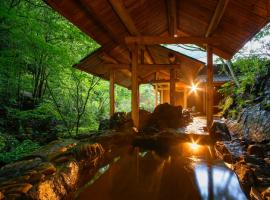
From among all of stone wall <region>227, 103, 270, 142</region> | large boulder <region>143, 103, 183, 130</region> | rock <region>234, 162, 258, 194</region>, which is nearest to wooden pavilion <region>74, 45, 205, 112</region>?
large boulder <region>143, 103, 183, 130</region>

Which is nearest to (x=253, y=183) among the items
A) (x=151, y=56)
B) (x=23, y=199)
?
(x=23, y=199)

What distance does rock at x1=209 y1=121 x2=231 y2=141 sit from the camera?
285 inches

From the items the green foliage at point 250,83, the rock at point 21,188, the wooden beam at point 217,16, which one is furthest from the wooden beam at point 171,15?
the rock at point 21,188

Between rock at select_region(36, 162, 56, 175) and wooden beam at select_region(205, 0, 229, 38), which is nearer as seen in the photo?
rock at select_region(36, 162, 56, 175)

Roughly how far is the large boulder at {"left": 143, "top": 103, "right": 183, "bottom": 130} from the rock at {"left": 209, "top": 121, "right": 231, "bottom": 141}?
7.23 ft

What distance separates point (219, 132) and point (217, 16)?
3571 mm

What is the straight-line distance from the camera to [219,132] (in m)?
7.39

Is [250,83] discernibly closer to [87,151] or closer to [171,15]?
[171,15]

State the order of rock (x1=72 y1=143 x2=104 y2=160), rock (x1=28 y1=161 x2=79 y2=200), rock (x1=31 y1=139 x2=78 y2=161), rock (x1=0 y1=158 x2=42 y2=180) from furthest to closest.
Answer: rock (x1=72 y1=143 x2=104 y2=160) < rock (x1=31 y1=139 x2=78 y2=161) < rock (x1=0 y1=158 x2=42 y2=180) < rock (x1=28 y1=161 x2=79 y2=200)

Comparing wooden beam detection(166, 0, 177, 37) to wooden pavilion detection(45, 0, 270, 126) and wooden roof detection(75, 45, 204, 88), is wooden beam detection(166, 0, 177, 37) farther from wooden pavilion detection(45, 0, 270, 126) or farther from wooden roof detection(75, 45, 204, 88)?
wooden roof detection(75, 45, 204, 88)

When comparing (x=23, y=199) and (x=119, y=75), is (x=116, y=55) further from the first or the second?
(x=23, y=199)

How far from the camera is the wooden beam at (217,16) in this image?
19.6 feet

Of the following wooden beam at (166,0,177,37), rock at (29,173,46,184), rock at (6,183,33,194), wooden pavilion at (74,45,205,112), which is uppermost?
wooden beam at (166,0,177,37)

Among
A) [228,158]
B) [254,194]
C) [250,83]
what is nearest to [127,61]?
[250,83]
